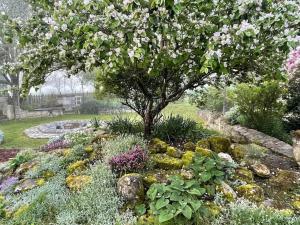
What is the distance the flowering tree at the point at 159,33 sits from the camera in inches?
119

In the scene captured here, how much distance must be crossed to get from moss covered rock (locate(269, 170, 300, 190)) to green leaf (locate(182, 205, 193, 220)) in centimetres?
163

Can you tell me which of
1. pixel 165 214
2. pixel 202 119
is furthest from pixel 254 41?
pixel 202 119

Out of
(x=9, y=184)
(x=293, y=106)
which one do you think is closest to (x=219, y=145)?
(x=9, y=184)

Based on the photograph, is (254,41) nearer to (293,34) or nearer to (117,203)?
(293,34)

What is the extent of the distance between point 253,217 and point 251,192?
64 centimetres

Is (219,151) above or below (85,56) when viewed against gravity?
below

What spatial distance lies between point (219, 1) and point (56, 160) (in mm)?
3521

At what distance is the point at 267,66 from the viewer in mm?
4223

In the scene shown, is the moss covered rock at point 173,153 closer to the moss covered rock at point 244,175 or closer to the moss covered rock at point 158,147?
the moss covered rock at point 158,147

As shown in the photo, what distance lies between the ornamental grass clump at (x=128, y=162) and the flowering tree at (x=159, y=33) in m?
1.17

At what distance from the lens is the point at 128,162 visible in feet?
13.1

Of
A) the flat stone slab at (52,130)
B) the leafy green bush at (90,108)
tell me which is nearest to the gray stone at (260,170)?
the flat stone slab at (52,130)

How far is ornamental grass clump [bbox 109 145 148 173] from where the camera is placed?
157 inches

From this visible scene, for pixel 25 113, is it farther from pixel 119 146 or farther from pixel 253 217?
pixel 253 217
